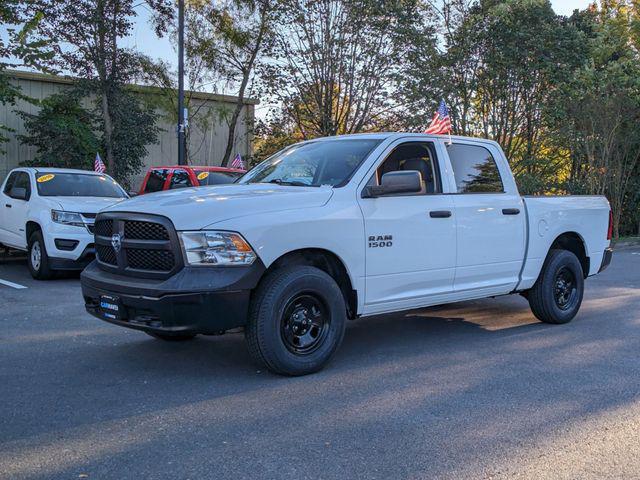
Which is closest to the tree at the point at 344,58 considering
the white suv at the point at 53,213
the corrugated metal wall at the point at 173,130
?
the corrugated metal wall at the point at 173,130

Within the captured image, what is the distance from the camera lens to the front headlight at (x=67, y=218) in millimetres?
10242

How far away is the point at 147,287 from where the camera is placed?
475cm

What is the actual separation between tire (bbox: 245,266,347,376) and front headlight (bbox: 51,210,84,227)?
20.6 ft

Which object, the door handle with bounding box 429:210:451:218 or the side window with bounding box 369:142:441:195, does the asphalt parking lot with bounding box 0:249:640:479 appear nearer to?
the door handle with bounding box 429:210:451:218

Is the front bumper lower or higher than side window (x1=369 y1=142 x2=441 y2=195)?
lower

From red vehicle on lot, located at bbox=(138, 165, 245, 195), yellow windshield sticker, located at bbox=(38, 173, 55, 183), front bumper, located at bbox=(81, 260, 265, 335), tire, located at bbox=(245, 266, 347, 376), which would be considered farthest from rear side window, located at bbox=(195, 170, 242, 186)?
front bumper, located at bbox=(81, 260, 265, 335)

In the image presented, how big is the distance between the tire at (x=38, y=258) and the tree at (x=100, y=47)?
369 inches

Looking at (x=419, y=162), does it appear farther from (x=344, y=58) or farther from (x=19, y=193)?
(x=344, y=58)

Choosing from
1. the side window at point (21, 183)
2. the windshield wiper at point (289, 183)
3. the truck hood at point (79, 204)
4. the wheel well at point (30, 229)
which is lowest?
the wheel well at point (30, 229)

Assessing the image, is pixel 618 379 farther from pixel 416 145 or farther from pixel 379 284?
pixel 416 145

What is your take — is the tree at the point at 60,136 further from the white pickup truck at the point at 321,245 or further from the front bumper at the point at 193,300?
the front bumper at the point at 193,300

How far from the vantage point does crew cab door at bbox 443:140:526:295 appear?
6.26 m

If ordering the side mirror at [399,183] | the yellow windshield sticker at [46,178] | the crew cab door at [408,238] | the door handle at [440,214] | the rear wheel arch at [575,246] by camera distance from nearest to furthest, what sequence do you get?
the side mirror at [399,183], the crew cab door at [408,238], the door handle at [440,214], the rear wheel arch at [575,246], the yellow windshield sticker at [46,178]

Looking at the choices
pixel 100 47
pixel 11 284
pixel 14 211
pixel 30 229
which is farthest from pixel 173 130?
pixel 11 284
